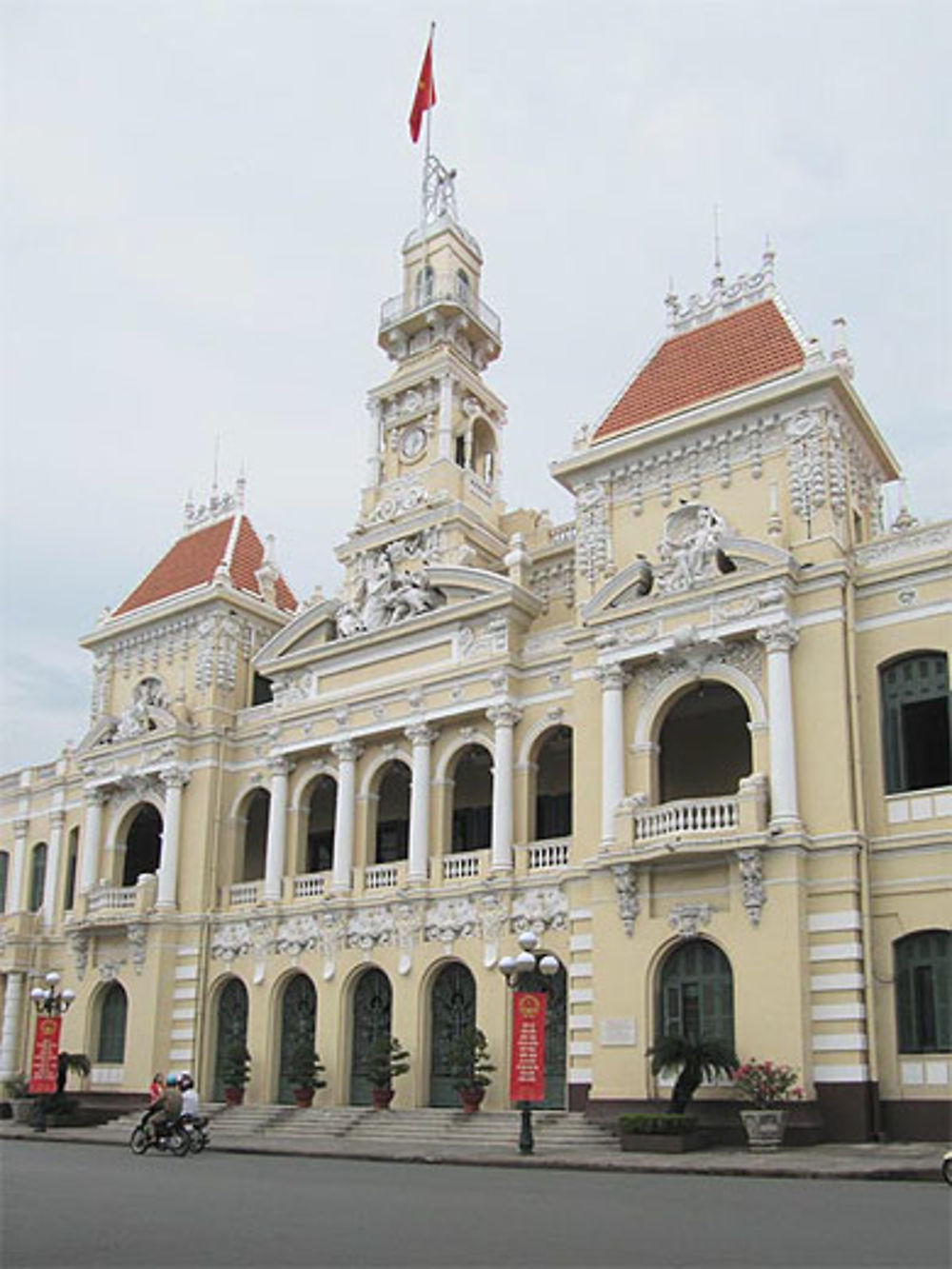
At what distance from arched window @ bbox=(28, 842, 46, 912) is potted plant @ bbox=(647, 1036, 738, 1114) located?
26.2m

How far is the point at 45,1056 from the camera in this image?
30.1 metres

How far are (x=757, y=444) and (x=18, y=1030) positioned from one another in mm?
27909

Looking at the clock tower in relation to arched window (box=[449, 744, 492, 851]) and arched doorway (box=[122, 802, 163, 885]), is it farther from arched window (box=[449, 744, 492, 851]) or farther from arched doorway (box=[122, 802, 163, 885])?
arched doorway (box=[122, 802, 163, 885])

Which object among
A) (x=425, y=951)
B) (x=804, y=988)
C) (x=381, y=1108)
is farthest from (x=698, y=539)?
(x=381, y=1108)

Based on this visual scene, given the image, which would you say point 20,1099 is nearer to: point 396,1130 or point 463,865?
point 396,1130

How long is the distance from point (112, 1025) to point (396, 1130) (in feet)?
42.1

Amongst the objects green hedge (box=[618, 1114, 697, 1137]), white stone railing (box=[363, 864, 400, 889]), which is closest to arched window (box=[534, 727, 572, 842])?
white stone railing (box=[363, 864, 400, 889])

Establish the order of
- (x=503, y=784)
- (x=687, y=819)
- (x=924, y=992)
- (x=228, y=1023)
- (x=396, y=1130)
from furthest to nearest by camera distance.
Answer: (x=228, y=1023)
(x=503, y=784)
(x=396, y=1130)
(x=687, y=819)
(x=924, y=992)

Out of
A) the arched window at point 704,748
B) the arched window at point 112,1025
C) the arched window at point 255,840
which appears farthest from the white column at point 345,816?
the arched window at point 112,1025

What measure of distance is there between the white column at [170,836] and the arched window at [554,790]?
1046cm

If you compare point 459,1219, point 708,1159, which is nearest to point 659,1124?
point 708,1159

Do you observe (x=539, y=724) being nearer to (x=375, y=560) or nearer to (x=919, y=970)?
(x=375, y=560)

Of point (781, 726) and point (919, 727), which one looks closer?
point (919, 727)

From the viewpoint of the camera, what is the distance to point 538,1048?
22297 millimetres
